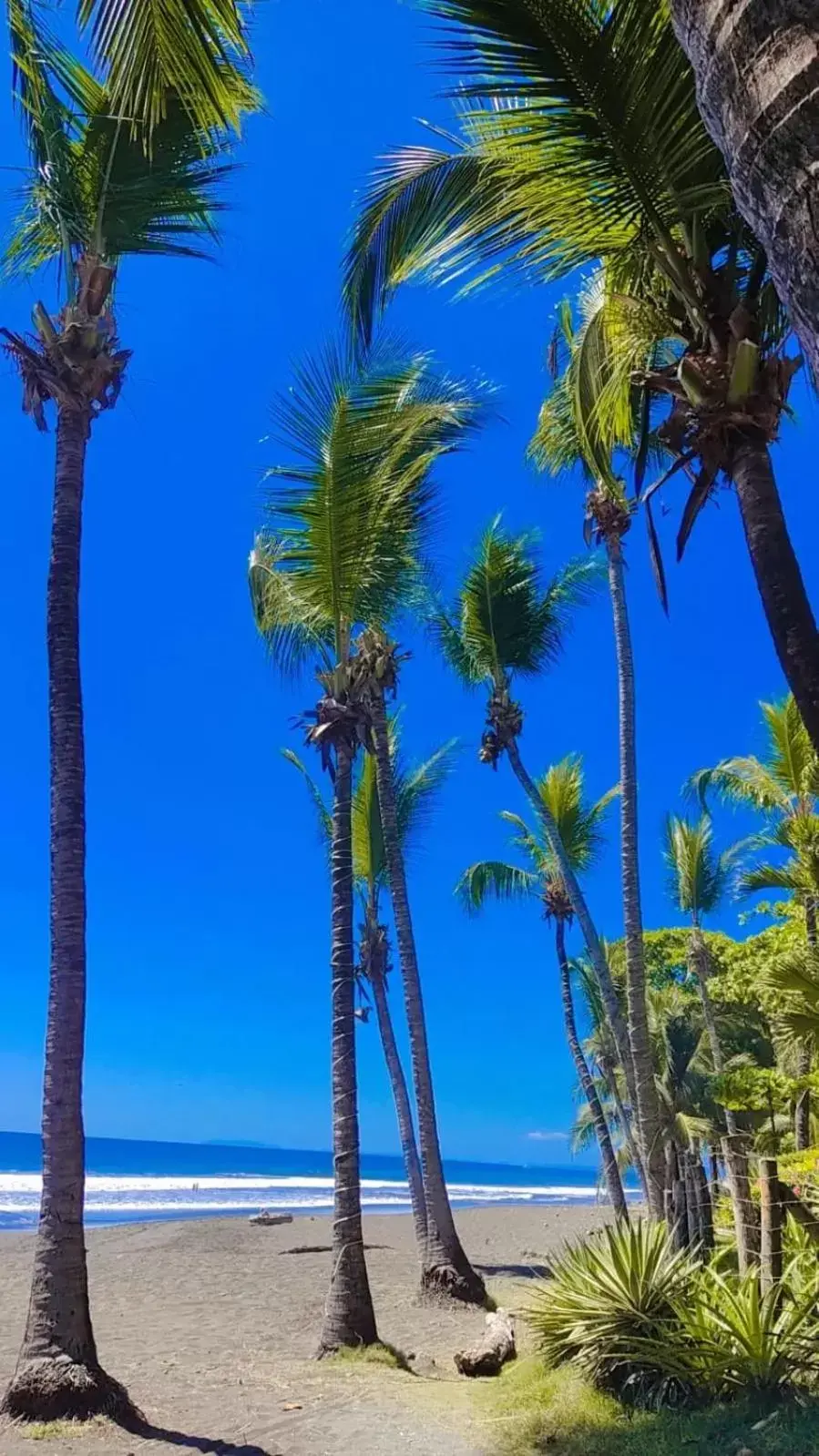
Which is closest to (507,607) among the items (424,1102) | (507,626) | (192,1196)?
(507,626)

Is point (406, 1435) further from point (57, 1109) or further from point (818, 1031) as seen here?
point (818, 1031)

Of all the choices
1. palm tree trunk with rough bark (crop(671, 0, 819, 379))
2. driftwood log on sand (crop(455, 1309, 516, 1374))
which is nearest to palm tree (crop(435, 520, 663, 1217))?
driftwood log on sand (crop(455, 1309, 516, 1374))

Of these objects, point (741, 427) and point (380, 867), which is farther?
point (380, 867)

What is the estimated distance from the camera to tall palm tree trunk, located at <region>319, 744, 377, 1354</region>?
8.71m

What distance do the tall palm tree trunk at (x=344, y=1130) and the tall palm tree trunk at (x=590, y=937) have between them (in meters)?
5.05

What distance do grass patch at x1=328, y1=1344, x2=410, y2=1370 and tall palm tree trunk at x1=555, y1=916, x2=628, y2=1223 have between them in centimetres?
627

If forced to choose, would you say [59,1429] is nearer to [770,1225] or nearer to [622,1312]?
[622,1312]

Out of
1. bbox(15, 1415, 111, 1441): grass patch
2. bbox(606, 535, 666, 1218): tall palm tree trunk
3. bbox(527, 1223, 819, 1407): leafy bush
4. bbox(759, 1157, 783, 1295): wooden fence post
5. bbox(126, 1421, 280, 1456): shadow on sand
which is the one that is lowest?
bbox(126, 1421, 280, 1456): shadow on sand

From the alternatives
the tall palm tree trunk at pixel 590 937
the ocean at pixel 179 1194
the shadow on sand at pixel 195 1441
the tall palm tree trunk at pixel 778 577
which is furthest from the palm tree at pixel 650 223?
the ocean at pixel 179 1194

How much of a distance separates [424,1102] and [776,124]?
40.4 ft

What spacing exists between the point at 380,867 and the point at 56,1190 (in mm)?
12158

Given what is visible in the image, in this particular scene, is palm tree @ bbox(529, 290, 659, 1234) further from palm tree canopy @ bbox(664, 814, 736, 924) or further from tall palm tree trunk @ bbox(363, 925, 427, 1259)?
palm tree canopy @ bbox(664, 814, 736, 924)

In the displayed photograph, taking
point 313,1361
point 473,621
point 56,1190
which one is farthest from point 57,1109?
→ point 473,621

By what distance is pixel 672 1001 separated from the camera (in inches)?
1041
